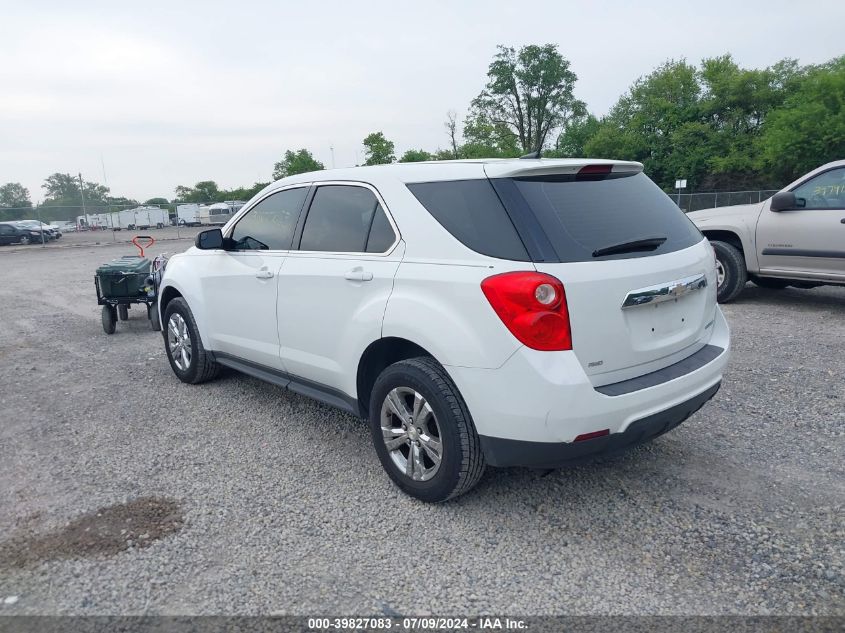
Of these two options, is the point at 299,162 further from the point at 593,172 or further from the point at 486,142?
the point at 593,172

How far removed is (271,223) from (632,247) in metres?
2.56

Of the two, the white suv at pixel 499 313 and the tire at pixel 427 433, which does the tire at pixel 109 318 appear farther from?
the tire at pixel 427 433

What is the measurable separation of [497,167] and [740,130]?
179 feet

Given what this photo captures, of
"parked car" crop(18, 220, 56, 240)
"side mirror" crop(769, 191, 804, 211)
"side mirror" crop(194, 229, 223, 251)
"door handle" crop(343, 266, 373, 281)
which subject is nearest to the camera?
"door handle" crop(343, 266, 373, 281)

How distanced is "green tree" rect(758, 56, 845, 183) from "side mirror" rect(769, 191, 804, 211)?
1415 inches

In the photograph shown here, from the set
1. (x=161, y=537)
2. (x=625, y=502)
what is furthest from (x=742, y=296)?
(x=161, y=537)

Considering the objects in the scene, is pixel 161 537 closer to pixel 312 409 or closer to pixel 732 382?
pixel 312 409

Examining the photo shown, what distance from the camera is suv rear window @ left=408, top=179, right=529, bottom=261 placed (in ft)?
9.51

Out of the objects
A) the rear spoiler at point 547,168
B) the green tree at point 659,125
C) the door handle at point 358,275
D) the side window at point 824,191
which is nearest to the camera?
the rear spoiler at point 547,168

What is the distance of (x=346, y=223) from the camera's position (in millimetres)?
3811

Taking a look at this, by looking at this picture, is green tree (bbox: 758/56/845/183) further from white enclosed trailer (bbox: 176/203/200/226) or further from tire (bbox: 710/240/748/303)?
white enclosed trailer (bbox: 176/203/200/226)

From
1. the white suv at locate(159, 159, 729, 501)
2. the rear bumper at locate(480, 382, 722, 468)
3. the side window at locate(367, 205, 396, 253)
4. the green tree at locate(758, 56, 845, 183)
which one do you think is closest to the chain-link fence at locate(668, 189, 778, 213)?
the green tree at locate(758, 56, 845, 183)

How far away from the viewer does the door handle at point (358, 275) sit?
11.3 feet

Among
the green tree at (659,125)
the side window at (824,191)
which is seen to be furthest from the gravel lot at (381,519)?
the green tree at (659,125)
